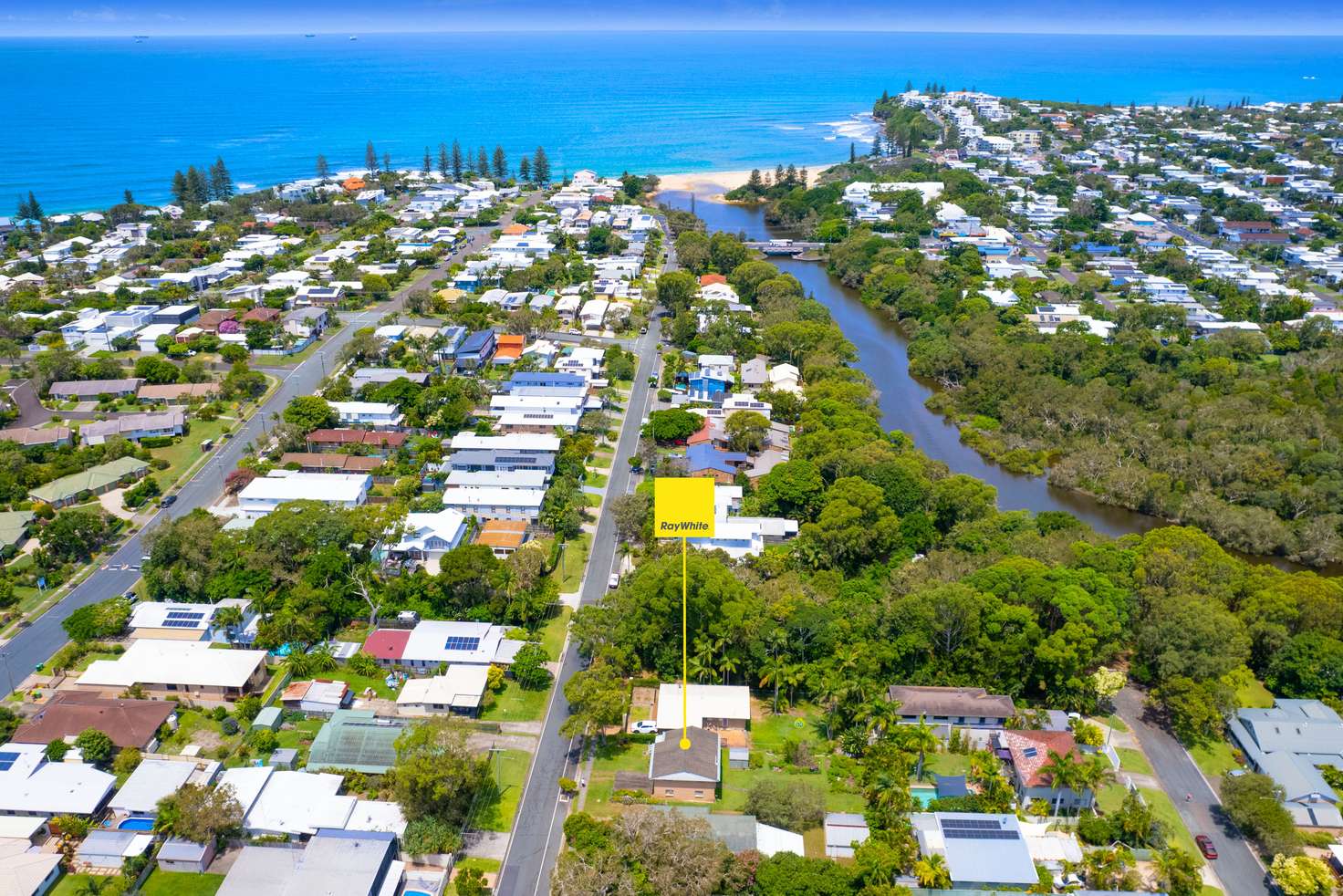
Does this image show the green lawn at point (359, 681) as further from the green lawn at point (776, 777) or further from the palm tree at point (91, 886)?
the green lawn at point (776, 777)

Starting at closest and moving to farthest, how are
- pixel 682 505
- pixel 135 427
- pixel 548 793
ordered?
pixel 548 793 → pixel 682 505 → pixel 135 427

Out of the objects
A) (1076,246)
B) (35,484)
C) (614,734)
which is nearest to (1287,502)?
(614,734)

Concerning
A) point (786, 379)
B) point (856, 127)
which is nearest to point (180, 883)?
point (786, 379)

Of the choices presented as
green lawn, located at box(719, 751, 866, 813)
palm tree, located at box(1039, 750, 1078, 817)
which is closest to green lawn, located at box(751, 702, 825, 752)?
green lawn, located at box(719, 751, 866, 813)

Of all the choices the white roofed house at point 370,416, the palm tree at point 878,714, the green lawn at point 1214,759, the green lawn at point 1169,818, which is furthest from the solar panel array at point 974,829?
the white roofed house at point 370,416

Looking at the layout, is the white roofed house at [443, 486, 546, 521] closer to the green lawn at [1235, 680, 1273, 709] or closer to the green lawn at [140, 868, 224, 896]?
the green lawn at [140, 868, 224, 896]

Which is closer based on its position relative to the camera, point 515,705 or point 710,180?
point 515,705

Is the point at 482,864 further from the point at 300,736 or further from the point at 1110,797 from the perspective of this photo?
the point at 1110,797

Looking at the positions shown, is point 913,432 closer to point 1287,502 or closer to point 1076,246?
point 1287,502
